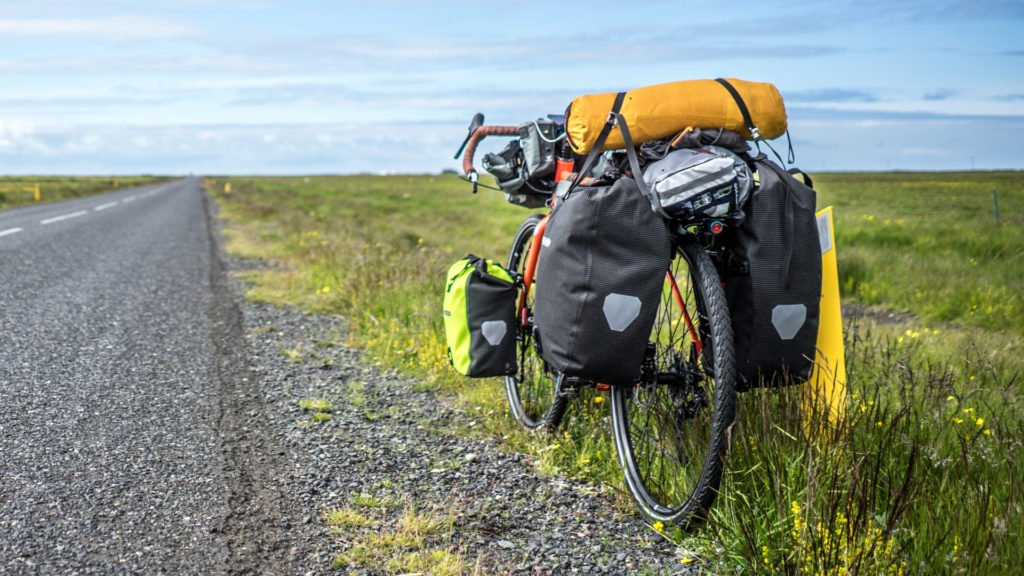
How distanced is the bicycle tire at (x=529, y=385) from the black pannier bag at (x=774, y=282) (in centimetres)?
138

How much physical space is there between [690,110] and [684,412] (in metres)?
1.23

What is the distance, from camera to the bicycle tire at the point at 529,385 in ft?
14.0

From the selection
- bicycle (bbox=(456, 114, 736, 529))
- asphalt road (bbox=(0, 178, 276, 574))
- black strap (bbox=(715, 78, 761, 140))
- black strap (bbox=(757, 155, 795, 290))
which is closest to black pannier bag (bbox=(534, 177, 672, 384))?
bicycle (bbox=(456, 114, 736, 529))

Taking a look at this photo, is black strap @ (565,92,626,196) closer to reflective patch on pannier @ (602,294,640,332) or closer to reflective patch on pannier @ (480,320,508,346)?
reflective patch on pannier @ (602,294,640,332)

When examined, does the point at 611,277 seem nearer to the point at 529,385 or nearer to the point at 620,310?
the point at 620,310

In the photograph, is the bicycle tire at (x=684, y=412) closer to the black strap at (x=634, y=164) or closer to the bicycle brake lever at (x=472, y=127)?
the black strap at (x=634, y=164)

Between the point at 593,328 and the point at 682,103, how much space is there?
996mm

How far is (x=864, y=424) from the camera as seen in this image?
3.22 metres

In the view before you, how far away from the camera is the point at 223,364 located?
579 centimetres

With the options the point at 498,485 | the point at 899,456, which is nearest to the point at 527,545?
the point at 498,485

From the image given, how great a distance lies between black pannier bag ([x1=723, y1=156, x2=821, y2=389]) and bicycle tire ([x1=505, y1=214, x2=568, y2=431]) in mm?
1381

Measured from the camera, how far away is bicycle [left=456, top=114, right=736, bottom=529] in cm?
286

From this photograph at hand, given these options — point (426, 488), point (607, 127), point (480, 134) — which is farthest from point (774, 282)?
point (480, 134)

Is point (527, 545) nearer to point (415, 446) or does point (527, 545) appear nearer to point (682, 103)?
point (415, 446)
